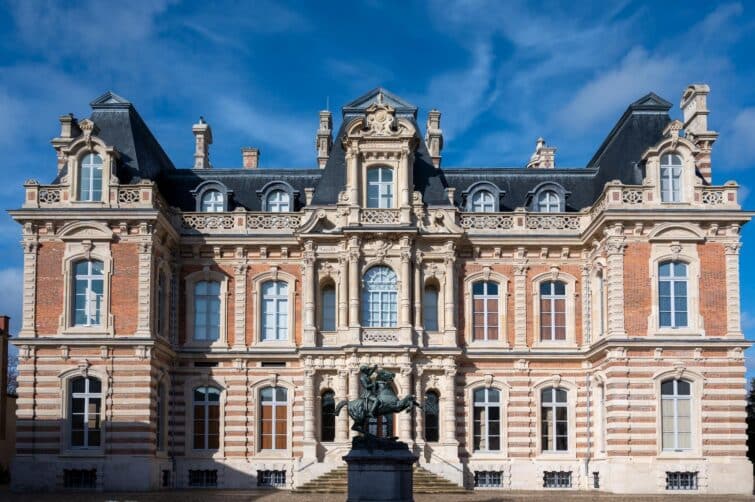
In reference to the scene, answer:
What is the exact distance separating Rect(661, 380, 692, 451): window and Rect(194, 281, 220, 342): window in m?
17.5

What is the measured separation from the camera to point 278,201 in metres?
44.4

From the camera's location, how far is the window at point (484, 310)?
42.2 metres

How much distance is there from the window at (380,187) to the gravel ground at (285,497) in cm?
1162

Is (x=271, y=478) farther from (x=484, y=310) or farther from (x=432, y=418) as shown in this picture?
(x=484, y=310)

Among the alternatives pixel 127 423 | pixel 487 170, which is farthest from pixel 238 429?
pixel 487 170

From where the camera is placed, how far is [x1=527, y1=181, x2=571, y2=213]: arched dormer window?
43438 mm

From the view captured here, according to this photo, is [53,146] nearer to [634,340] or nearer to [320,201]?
[320,201]

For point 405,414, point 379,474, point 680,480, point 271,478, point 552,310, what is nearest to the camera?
point 379,474

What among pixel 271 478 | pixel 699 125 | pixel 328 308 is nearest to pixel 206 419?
pixel 271 478

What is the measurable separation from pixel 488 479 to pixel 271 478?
336 inches

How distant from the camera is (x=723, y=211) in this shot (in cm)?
3866

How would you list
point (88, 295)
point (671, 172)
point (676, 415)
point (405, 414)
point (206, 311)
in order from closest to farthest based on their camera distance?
point (676, 415) → point (88, 295) → point (671, 172) → point (405, 414) → point (206, 311)

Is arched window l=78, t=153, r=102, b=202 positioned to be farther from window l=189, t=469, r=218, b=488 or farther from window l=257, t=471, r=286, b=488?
window l=257, t=471, r=286, b=488

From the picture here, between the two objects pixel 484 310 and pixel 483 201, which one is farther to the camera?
pixel 483 201
